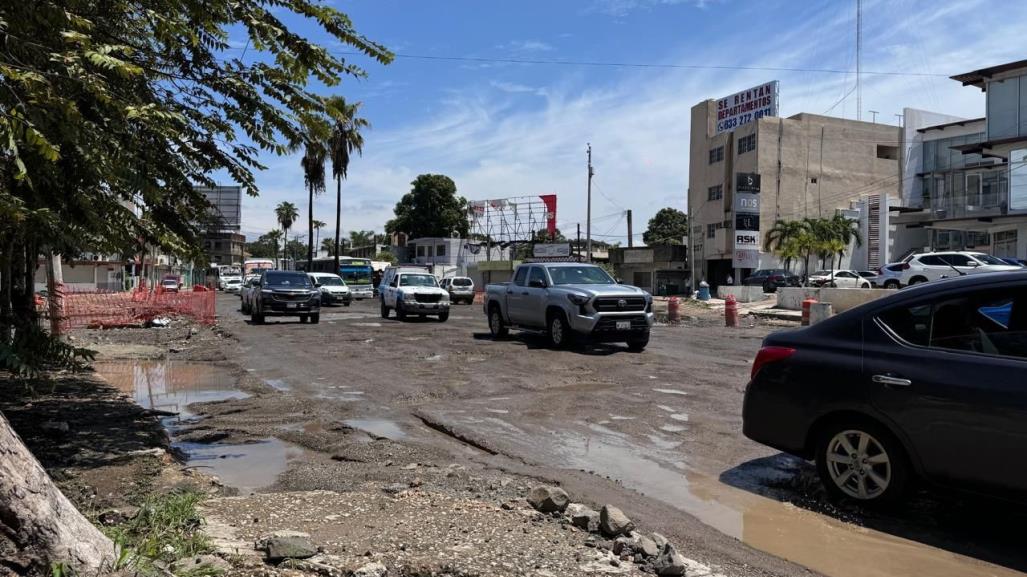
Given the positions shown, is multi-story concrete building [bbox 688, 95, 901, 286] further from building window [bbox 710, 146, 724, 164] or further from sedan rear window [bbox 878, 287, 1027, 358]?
sedan rear window [bbox 878, 287, 1027, 358]

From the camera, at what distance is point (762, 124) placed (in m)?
57.1

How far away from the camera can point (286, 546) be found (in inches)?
150

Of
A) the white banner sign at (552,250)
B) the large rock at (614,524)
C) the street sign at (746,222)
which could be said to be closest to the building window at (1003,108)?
the street sign at (746,222)

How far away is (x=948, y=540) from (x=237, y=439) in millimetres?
6287

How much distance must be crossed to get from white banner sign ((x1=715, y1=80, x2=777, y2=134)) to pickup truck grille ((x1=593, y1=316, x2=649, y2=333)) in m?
47.6

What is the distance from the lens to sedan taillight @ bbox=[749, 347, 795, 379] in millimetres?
5570

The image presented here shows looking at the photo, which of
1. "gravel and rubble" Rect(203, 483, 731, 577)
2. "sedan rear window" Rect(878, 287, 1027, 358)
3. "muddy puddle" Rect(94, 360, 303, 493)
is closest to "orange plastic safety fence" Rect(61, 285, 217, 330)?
"muddy puddle" Rect(94, 360, 303, 493)

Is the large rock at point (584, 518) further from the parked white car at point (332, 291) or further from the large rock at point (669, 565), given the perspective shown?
the parked white car at point (332, 291)

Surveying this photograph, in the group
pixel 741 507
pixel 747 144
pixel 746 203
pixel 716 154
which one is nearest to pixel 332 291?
pixel 746 203

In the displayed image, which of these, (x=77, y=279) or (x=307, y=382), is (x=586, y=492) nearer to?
(x=307, y=382)

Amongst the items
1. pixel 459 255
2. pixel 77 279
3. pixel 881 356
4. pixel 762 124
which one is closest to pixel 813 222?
pixel 762 124

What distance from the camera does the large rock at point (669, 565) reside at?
3.85 m

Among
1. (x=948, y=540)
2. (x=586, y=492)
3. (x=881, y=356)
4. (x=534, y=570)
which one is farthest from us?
(x=586, y=492)

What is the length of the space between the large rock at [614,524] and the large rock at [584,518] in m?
0.06
